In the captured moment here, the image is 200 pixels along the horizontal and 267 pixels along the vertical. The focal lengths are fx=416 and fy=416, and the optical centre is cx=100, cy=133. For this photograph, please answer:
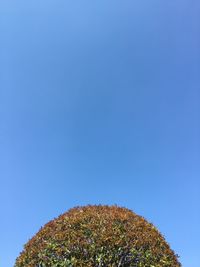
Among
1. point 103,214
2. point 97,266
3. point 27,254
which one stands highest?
point 103,214

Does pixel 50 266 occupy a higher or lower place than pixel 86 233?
lower

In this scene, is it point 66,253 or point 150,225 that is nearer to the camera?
point 66,253

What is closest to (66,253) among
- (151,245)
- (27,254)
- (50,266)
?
(50,266)

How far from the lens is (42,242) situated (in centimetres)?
1789

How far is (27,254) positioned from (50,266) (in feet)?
4.88

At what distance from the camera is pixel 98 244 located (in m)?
16.9

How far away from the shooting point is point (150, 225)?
18.8 metres

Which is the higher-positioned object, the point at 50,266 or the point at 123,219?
the point at 123,219

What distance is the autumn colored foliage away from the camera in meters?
16.9

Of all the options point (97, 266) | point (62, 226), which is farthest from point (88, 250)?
point (62, 226)

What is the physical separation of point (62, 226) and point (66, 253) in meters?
1.44

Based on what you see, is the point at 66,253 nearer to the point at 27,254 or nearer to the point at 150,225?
the point at 27,254

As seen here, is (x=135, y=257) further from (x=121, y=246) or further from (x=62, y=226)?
(x=62, y=226)

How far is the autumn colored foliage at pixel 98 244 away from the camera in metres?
16.9
